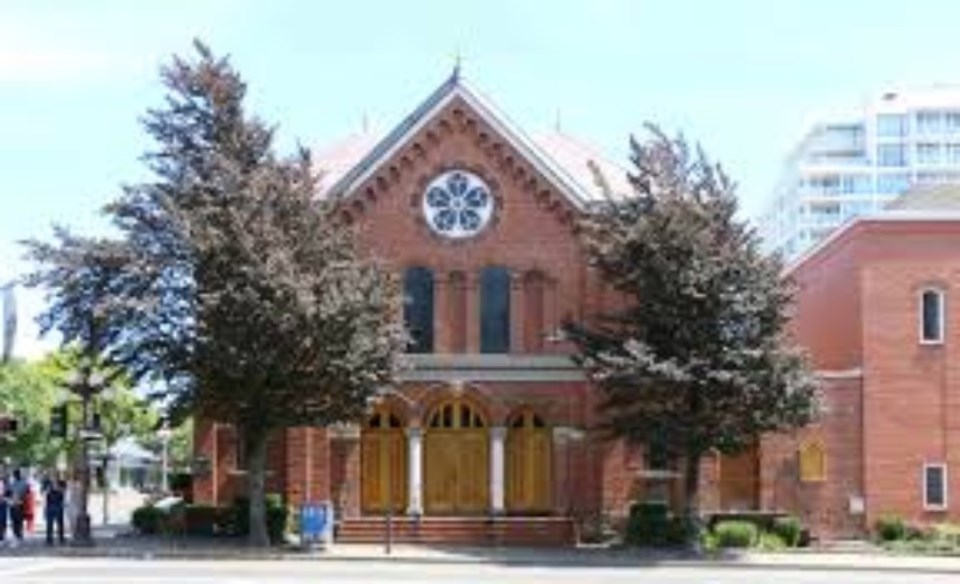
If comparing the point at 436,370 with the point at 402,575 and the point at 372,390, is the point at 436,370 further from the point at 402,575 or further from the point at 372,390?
the point at 402,575

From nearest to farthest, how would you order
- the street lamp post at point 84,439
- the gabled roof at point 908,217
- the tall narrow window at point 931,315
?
the street lamp post at point 84,439 → the gabled roof at point 908,217 → the tall narrow window at point 931,315

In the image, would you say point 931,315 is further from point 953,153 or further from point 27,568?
point 953,153

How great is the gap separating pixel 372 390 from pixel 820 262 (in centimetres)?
1896

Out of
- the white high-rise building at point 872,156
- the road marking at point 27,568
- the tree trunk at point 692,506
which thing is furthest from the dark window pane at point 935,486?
the white high-rise building at point 872,156

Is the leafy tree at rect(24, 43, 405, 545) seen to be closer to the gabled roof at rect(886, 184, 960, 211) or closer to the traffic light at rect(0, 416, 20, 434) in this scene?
the traffic light at rect(0, 416, 20, 434)

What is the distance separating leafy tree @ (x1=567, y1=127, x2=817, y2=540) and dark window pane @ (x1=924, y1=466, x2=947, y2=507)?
24.2 ft

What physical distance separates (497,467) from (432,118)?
30.6 feet

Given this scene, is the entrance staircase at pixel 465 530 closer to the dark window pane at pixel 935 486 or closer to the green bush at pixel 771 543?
the green bush at pixel 771 543

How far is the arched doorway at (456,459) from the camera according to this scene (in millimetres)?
47719

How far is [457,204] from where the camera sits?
48625mm

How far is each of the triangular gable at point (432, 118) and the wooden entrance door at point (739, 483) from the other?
318 inches

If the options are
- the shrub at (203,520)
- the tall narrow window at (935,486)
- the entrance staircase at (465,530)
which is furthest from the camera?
the tall narrow window at (935,486)

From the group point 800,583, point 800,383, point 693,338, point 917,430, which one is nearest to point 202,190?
point 693,338

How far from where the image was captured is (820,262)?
55.4 metres
